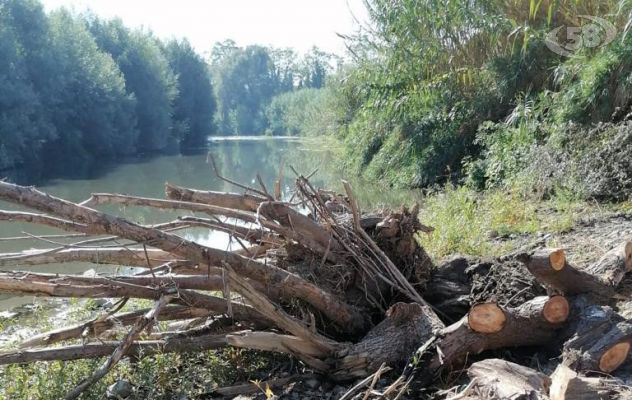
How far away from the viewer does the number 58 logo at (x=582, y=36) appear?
9953mm

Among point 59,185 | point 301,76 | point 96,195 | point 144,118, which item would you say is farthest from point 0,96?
point 301,76

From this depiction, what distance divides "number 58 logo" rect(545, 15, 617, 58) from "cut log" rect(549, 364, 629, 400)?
869cm

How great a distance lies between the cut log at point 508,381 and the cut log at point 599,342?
0.27 meters

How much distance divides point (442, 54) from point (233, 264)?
11943 mm

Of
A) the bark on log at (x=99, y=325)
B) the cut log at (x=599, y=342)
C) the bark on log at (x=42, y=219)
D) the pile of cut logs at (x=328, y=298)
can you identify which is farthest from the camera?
the bark on log at (x=99, y=325)

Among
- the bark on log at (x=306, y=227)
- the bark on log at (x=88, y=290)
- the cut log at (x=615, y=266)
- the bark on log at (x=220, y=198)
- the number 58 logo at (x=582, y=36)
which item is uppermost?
the number 58 logo at (x=582, y=36)

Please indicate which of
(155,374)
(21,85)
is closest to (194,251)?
(155,374)

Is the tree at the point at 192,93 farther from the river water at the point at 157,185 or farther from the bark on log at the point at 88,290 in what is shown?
the bark on log at the point at 88,290

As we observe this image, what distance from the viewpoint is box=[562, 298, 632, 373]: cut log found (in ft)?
10.2

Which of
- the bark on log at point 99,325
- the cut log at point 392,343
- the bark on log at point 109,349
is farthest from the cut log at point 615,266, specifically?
the bark on log at point 99,325

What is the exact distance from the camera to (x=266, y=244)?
4.68 meters

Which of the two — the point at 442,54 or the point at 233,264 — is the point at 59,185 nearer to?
the point at 442,54

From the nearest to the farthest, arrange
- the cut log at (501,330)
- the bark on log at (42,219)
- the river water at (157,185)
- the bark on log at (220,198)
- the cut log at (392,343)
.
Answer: the cut log at (501,330) < the bark on log at (42,219) < the cut log at (392,343) < the bark on log at (220,198) < the river water at (157,185)

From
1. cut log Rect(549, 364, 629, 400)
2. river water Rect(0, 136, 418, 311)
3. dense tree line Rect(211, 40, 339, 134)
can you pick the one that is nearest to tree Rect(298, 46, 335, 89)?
dense tree line Rect(211, 40, 339, 134)
